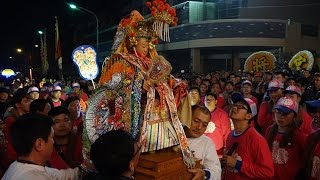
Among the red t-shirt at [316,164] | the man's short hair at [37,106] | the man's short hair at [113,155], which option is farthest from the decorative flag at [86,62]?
the man's short hair at [113,155]

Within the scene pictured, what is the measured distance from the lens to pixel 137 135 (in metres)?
3.19

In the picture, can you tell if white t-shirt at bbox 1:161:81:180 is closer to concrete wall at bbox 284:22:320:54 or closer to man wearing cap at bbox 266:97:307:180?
man wearing cap at bbox 266:97:307:180

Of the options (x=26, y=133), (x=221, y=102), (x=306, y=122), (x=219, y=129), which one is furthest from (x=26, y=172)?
(x=221, y=102)

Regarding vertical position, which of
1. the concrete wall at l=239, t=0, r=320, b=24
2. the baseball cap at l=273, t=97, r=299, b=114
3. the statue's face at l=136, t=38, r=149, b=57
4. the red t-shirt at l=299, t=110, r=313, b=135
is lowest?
the red t-shirt at l=299, t=110, r=313, b=135

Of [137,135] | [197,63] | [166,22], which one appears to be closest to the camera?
[137,135]

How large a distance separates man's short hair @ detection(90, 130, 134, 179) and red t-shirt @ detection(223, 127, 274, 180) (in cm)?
197

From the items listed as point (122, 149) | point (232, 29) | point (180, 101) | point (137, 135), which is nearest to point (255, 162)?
point (180, 101)

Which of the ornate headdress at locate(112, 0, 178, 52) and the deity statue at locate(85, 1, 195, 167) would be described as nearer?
the deity statue at locate(85, 1, 195, 167)

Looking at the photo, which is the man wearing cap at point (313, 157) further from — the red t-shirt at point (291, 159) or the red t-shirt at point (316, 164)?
the red t-shirt at point (291, 159)

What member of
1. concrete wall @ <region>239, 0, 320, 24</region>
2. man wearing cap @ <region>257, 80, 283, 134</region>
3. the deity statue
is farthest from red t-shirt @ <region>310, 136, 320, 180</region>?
concrete wall @ <region>239, 0, 320, 24</region>

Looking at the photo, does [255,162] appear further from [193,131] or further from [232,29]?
[232,29]

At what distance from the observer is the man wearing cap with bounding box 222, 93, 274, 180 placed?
3.73m

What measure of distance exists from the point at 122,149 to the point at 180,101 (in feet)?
4.87

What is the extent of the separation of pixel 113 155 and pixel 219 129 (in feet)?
14.2
